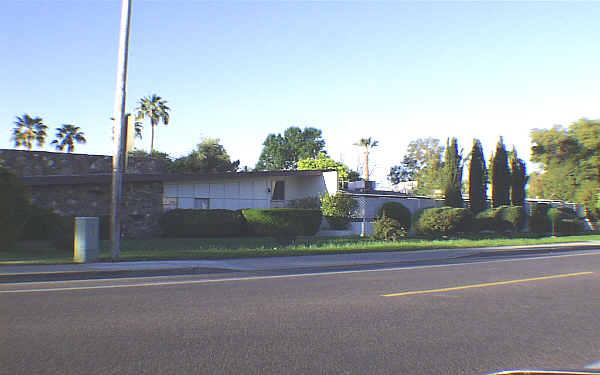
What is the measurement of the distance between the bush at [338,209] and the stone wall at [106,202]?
9.43 m

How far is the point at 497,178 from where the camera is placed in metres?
35.2

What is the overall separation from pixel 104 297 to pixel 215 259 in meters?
6.73

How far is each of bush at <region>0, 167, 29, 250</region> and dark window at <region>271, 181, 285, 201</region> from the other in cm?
1652

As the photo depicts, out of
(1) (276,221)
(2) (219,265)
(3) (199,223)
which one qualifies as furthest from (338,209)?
(2) (219,265)

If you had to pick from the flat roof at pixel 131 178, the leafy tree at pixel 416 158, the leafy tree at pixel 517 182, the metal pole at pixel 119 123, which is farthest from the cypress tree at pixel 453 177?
the leafy tree at pixel 416 158

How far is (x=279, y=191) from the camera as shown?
32.0 metres

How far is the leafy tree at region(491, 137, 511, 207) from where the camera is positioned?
3506 cm

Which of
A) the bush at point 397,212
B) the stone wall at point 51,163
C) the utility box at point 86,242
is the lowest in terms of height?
the utility box at point 86,242

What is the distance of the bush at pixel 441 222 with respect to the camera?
27219 mm

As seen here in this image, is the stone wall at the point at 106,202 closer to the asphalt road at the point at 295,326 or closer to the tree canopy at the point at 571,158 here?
the asphalt road at the point at 295,326

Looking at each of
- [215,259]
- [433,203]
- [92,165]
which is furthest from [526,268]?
[92,165]

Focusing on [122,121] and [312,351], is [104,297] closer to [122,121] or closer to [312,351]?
[312,351]

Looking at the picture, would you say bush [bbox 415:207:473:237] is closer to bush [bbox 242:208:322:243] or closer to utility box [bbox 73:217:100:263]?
bush [bbox 242:208:322:243]

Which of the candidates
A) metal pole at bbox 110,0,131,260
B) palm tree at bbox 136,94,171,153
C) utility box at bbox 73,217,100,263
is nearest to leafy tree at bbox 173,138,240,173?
palm tree at bbox 136,94,171,153
